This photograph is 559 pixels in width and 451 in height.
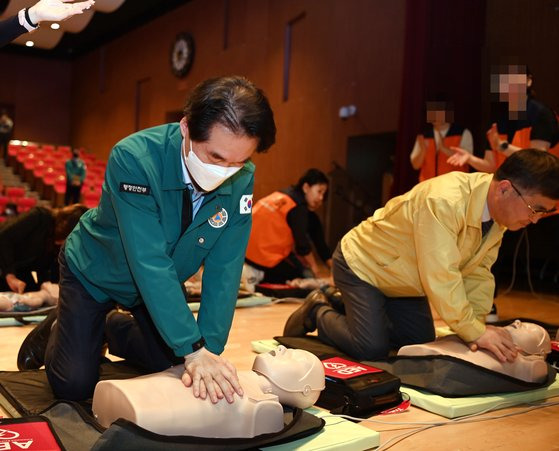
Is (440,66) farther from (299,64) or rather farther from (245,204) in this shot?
(245,204)

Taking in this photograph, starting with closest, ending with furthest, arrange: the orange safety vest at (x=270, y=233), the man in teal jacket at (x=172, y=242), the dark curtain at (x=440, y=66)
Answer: the man in teal jacket at (x=172, y=242), the orange safety vest at (x=270, y=233), the dark curtain at (x=440, y=66)

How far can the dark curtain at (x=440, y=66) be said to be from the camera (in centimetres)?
573

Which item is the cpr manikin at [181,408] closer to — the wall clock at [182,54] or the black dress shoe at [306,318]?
the black dress shoe at [306,318]

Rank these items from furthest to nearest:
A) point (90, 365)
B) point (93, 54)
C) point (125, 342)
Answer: point (93, 54), point (125, 342), point (90, 365)

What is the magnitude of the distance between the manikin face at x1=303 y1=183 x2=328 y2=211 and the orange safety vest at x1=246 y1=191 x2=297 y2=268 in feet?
0.46

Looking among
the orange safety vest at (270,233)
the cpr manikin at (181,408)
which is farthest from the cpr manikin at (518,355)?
the orange safety vest at (270,233)

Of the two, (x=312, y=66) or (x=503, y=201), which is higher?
(x=312, y=66)

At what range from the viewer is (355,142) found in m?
7.96

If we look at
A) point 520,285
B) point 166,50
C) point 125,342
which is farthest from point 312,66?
point 125,342

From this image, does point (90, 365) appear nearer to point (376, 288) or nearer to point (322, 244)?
point (376, 288)

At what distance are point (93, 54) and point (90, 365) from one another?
51.6ft

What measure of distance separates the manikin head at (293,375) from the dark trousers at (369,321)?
71cm

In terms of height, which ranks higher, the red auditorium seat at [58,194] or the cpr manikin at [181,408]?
the red auditorium seat at [58,194]

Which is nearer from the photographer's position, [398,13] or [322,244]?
[322,244]
